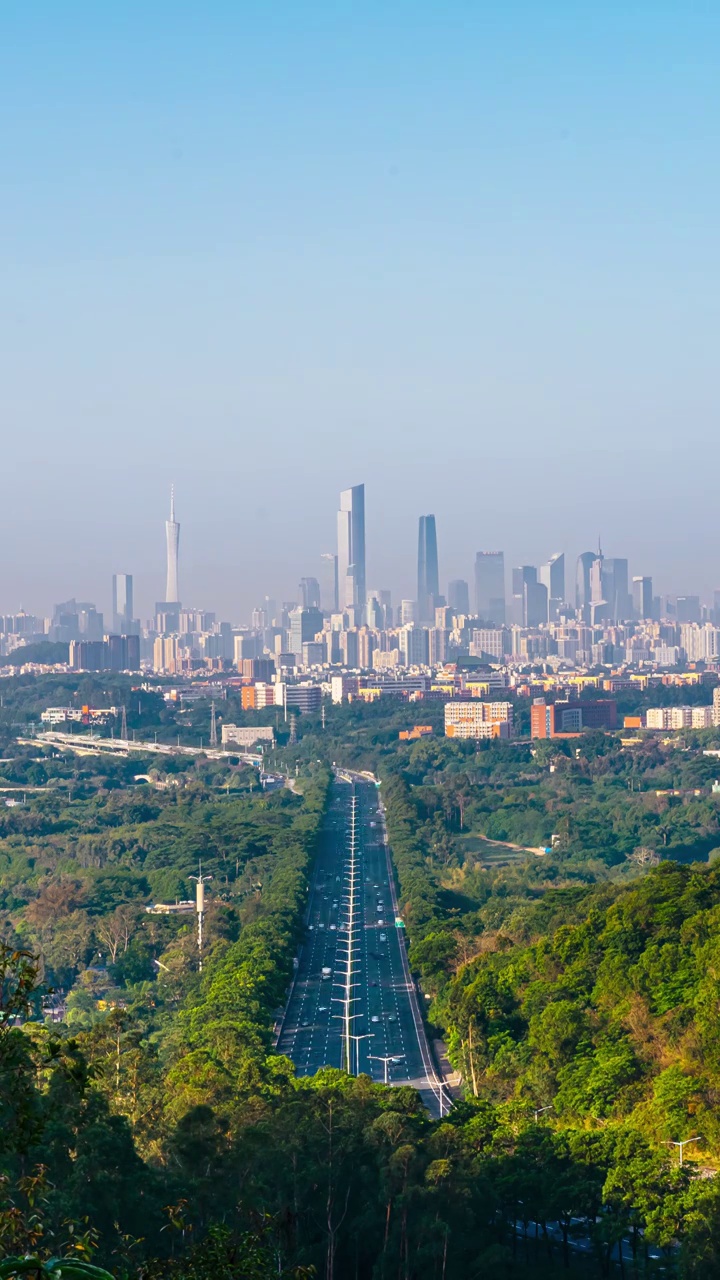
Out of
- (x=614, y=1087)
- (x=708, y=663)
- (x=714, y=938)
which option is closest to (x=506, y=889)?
(x=714, y=938)

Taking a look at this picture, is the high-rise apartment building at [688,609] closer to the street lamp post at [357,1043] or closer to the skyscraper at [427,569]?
the skyscraper at [427,569]

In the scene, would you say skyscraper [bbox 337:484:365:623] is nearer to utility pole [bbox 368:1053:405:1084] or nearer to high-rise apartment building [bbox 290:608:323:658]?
high-rise apartment building [bbox 290:608:323:658]

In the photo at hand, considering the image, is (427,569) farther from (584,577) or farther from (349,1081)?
(349,1081)

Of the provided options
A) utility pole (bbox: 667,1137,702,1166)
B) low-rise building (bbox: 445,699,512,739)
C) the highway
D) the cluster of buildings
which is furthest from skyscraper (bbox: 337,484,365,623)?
utility pole (bbox: 667,1137,702,1166)

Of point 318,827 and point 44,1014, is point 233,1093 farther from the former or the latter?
point 318,827

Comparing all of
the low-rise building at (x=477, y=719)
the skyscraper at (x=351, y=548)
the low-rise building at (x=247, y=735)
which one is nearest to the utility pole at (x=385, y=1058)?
the low-rise building at (x=477, y=719)

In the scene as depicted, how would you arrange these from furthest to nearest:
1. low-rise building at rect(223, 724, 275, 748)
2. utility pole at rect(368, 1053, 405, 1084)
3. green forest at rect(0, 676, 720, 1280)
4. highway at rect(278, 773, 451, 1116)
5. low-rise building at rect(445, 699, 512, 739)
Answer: low-rise building at rect(223, 724, 275, 748) → low-rise building at rect(445, 699, 512, 739) → highway at rect(278, 773, 451, 1116) → utility pole at rect(368, 1053, 405, 1084) → green forest at rect(0, 676, 720, 1280)
